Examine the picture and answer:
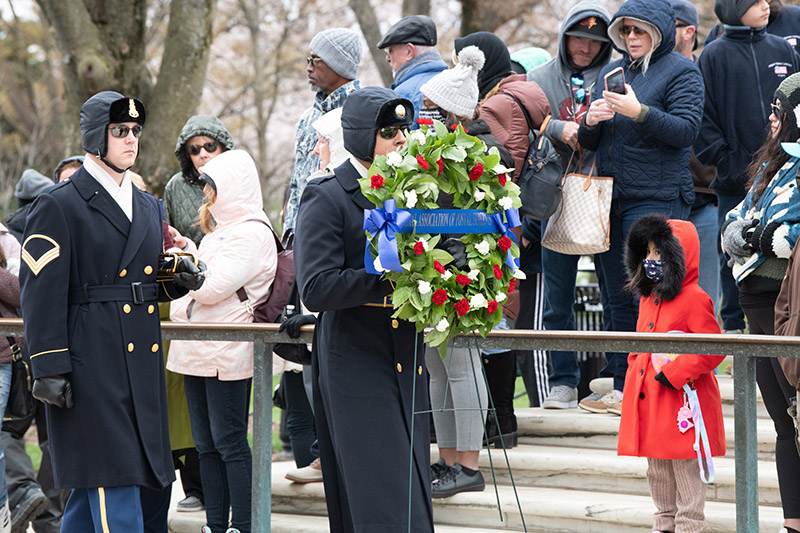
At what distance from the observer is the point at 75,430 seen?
392 centimetres

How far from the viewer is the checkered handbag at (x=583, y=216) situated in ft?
18.5

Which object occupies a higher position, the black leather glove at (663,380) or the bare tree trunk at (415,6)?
the bare tree trunk at (415,6)

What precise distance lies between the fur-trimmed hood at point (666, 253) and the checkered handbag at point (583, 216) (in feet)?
1.97

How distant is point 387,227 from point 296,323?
94 centimetres

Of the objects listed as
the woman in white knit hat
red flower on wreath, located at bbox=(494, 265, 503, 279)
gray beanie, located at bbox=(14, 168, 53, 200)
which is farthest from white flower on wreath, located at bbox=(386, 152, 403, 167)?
gray beanie, located at bbox=(14, 168, 53, 200)

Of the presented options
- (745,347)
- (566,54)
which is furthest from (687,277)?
(566,54)

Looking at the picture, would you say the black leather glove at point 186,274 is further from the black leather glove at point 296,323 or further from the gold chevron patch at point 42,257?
the gold chevron patch at point 42,257

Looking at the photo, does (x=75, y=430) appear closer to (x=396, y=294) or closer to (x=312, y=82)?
(x=396, y=294)

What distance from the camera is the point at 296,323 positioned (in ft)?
13.7

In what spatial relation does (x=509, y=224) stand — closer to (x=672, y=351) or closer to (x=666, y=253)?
(x=672, y=351)

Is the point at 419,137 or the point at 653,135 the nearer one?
the point at 419,137

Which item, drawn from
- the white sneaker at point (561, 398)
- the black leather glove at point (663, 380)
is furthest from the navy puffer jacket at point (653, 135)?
the white sneaker at point (561, 398)

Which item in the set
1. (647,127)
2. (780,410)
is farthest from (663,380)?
(647,127)

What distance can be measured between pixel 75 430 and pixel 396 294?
1.47 m
